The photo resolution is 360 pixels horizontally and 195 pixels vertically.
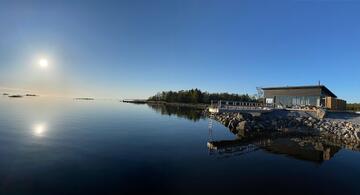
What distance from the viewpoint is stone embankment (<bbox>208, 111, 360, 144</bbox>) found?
95.7 ft

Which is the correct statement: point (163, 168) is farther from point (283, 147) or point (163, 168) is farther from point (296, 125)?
point (296, 125)

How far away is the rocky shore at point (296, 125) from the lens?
29.0 metres

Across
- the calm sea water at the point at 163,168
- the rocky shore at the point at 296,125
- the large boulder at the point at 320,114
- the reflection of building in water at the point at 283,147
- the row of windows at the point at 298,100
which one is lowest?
the calm sea water at the point at 163,168

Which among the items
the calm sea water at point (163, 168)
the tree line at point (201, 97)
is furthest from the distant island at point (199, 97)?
the calm sea water at point (163, 168)

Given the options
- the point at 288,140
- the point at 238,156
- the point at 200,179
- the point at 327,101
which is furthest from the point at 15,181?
the point at 327,101

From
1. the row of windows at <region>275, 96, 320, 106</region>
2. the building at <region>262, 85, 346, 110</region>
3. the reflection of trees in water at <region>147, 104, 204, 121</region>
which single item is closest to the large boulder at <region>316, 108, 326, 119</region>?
the building at <region>262, 85, 346, 110</region>

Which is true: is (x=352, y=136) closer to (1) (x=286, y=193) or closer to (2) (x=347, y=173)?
(2) (x=347, y=173)

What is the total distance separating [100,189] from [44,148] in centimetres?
966

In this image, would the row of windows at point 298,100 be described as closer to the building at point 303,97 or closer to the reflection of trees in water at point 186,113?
the building at point 303,97

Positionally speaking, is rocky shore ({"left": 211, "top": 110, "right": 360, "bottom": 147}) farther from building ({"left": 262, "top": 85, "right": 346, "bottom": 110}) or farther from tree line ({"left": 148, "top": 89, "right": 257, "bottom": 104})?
tree line ({"left": 148, "top": 89, "right": 257, "bottom": 104})

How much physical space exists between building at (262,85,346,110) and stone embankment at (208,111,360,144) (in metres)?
8.04

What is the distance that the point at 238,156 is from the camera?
18250 millimetres

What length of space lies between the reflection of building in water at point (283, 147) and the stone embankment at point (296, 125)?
12.9 feet

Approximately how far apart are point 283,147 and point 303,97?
2665cm
